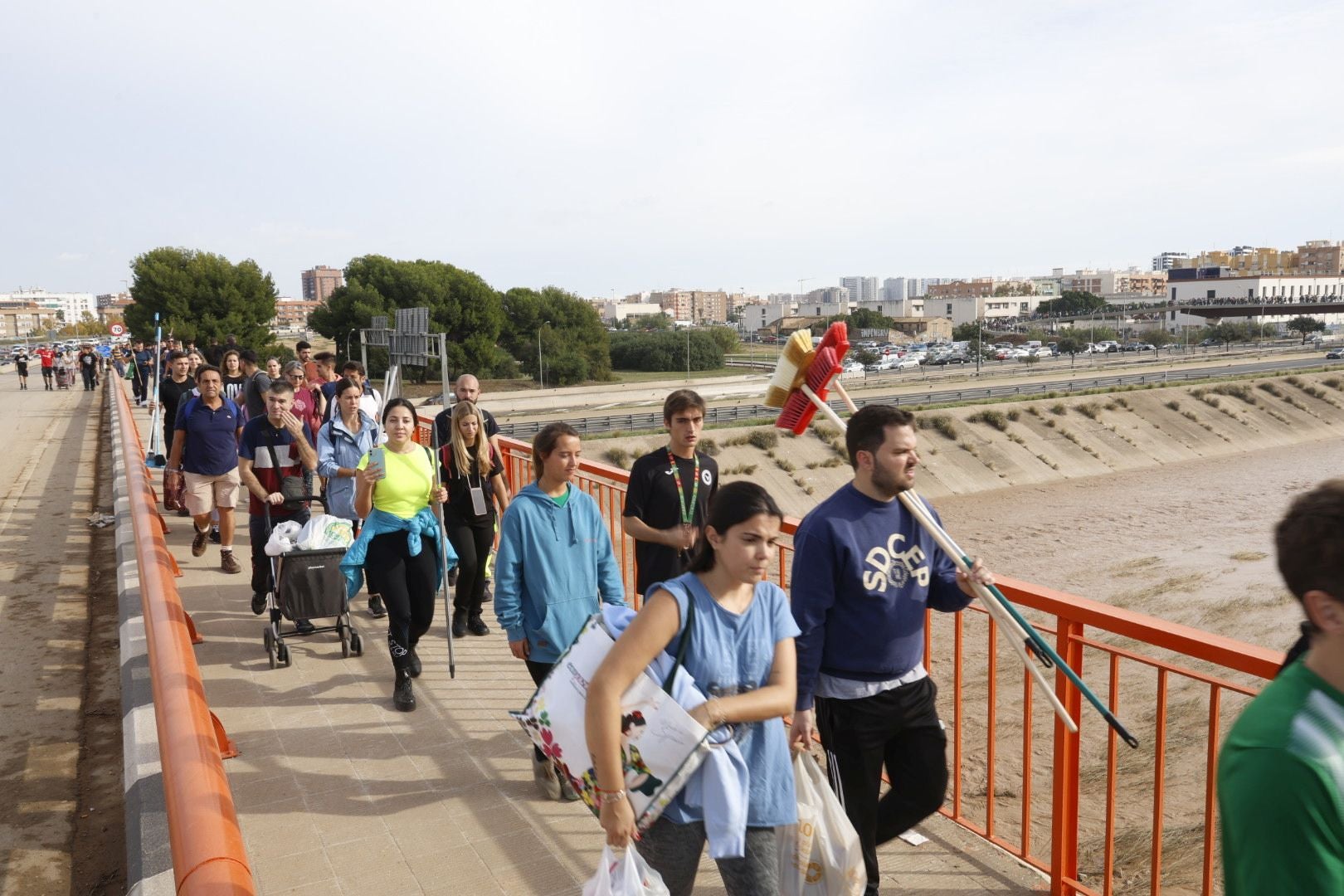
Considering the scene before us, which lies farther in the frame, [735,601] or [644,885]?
[735,601]

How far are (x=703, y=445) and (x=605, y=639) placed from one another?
1452 inches

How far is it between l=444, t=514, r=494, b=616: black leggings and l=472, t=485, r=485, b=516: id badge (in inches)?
5.2

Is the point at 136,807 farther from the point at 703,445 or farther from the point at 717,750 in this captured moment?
the point at 703,445

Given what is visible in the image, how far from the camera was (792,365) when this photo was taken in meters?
3.36

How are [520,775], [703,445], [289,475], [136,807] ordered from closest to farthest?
[136,807] → [520,775] → [289,475] → [703,445]

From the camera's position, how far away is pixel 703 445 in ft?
129

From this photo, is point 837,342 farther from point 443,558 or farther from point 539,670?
point 443,558

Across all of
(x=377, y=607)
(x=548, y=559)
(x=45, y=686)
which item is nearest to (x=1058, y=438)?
(x=377, y=607)

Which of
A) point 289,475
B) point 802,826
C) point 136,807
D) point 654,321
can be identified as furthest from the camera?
point 654,321

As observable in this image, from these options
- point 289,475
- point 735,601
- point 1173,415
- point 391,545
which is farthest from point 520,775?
point 1173,415

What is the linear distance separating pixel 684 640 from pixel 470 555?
420cm

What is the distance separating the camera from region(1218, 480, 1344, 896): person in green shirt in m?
1.33

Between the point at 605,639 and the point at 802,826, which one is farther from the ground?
the point at 605,639

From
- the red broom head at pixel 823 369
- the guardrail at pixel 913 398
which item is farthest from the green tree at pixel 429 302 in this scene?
the red broom head at pixel 823 369
